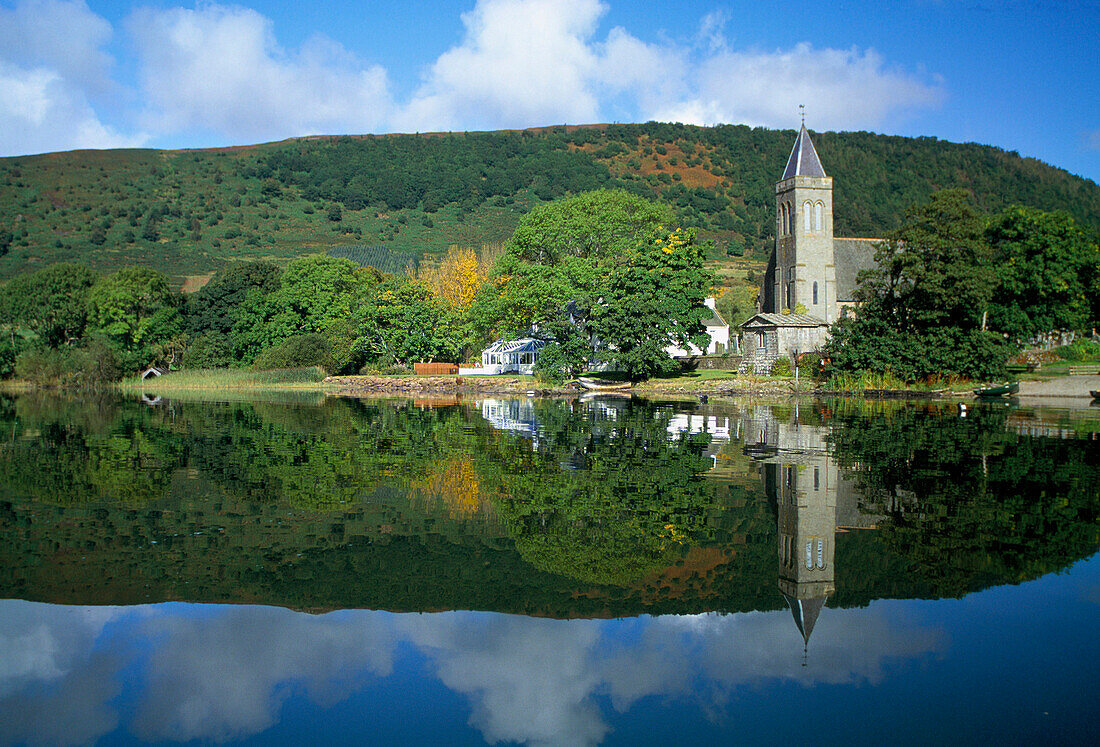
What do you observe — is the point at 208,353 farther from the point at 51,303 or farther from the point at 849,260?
the point at 849,260

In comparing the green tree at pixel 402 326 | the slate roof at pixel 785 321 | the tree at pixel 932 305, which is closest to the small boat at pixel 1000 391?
the tree at pixel 932 305

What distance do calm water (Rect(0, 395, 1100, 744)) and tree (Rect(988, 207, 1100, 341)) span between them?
35960 millimetres

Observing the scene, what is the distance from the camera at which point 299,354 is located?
64812 millimetres

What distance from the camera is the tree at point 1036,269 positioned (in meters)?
47.1

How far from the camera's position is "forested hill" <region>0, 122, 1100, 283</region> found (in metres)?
115

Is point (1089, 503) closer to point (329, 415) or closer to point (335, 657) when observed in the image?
point (335, 657)

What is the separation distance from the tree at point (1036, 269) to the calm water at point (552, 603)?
36.0 meters

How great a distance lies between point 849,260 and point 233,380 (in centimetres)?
4960

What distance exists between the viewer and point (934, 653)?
22.3 ft

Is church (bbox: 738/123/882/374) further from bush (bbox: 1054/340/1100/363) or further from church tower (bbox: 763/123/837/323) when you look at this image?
bush (bbox: 1054/340/1100/363)

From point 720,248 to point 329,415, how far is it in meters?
101

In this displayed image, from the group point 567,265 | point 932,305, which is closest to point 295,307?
point 567,265

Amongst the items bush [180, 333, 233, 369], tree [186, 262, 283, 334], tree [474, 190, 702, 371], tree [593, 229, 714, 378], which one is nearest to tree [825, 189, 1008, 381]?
tree [593, 229, 714, 378]

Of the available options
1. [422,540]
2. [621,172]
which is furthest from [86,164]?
[422,540]
